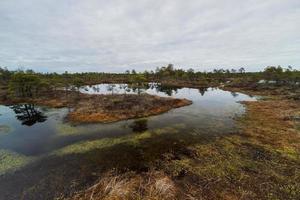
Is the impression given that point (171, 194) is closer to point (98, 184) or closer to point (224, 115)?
point (98, 184)

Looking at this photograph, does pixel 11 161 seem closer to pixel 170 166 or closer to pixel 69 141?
pixel 69 141

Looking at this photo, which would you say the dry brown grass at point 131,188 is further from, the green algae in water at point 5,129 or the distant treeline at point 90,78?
the distant treeline at point 90,78

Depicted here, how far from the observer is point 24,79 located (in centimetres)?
4478

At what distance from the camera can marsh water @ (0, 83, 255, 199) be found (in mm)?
12859

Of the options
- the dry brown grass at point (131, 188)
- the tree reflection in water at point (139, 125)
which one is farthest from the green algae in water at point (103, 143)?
the dry brown grass at point (131, 188)

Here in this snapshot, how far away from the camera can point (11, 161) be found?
15.0 metres

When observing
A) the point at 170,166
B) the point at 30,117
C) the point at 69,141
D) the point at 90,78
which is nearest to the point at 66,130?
the point at 69,141

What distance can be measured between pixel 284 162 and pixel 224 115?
1553 centimetres

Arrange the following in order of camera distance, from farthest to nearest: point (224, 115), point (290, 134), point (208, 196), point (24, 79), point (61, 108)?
point (24, 79) < point (61, 108) < point (224, 115) < point (290, 134) < point (208, 196)

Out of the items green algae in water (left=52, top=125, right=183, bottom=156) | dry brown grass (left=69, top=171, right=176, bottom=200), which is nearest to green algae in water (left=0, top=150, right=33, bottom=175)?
green algae in water (left=52, top=125, right=183, bottom=156)

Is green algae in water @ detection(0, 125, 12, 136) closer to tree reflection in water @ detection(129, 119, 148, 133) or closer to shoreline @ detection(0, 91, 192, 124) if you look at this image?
shoreline @ detection(0, 91, 192, 124)

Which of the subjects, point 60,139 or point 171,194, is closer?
point 171,194

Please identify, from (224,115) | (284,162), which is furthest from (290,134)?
(224,115)

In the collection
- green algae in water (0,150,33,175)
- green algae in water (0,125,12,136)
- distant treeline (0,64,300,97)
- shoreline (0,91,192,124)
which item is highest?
distant treeline (0,64,300,97)
